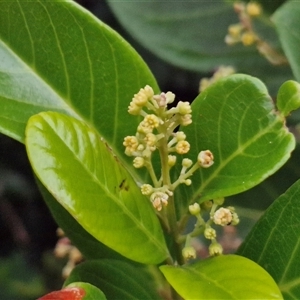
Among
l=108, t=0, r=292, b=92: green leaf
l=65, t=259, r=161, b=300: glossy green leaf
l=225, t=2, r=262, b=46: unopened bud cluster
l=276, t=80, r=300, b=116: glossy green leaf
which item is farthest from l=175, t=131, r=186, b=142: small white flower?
l=108, t=0, r=292, b=92: green leaf

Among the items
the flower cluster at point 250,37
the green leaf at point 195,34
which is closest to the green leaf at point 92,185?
the flower cluster at point 250,37

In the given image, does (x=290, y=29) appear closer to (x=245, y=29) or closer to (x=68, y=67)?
(x=245, y=29)

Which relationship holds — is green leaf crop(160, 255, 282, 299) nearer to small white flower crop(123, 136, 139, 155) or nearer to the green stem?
the green stem

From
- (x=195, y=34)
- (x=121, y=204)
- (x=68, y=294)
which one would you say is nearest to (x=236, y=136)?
(x=121, y=204)

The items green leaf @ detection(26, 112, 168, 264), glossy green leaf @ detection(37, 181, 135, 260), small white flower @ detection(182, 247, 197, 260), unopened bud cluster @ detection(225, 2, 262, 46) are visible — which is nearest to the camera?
green leaf @ detection(26, 112, 168, 264)

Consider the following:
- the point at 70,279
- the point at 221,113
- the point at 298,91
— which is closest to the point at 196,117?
the point at 221,113

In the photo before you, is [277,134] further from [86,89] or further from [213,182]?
[86,89]
